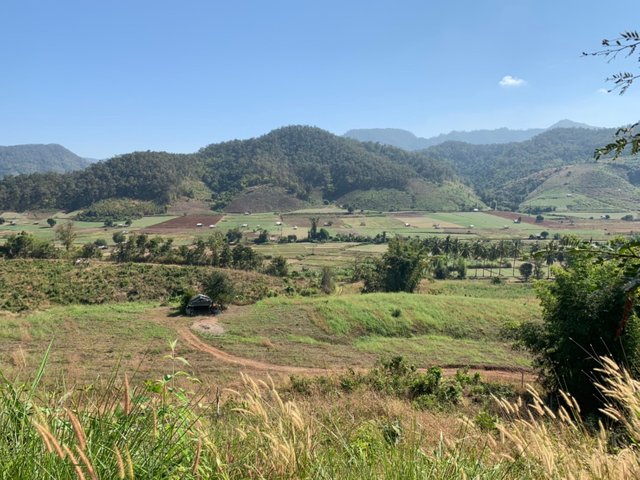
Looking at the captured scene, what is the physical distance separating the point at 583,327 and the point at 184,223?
387 ft

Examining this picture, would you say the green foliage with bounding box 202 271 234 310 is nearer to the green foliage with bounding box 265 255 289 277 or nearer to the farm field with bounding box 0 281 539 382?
the farm field with bounding box 0 281 539 382

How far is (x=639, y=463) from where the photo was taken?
2.30 metres

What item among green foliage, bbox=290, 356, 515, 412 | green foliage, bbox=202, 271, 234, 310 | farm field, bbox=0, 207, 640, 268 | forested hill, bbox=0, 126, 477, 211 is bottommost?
farm field, bbox=0, 207, 640, 268

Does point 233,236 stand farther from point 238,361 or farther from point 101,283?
point 238,361

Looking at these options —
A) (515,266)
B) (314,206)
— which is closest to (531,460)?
(515,266)

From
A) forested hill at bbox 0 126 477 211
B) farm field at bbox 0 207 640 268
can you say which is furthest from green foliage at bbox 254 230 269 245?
forested hill at bbox 0 126 477 211

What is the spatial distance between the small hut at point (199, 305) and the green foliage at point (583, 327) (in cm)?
2601

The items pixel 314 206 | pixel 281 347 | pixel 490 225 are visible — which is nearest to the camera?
pixel 281 347

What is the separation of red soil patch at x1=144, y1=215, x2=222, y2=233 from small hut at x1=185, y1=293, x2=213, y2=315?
77862 mm

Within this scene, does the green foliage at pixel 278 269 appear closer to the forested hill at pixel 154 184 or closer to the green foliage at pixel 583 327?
the green foliage at pixel 583 327

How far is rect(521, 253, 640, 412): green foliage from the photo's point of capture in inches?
464

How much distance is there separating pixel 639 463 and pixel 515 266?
8910 cm

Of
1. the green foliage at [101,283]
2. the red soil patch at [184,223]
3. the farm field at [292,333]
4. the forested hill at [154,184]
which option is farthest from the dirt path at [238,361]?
the forested hill at [154,184]

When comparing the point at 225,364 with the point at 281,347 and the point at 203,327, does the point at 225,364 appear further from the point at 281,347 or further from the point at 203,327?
the point at 203,327
